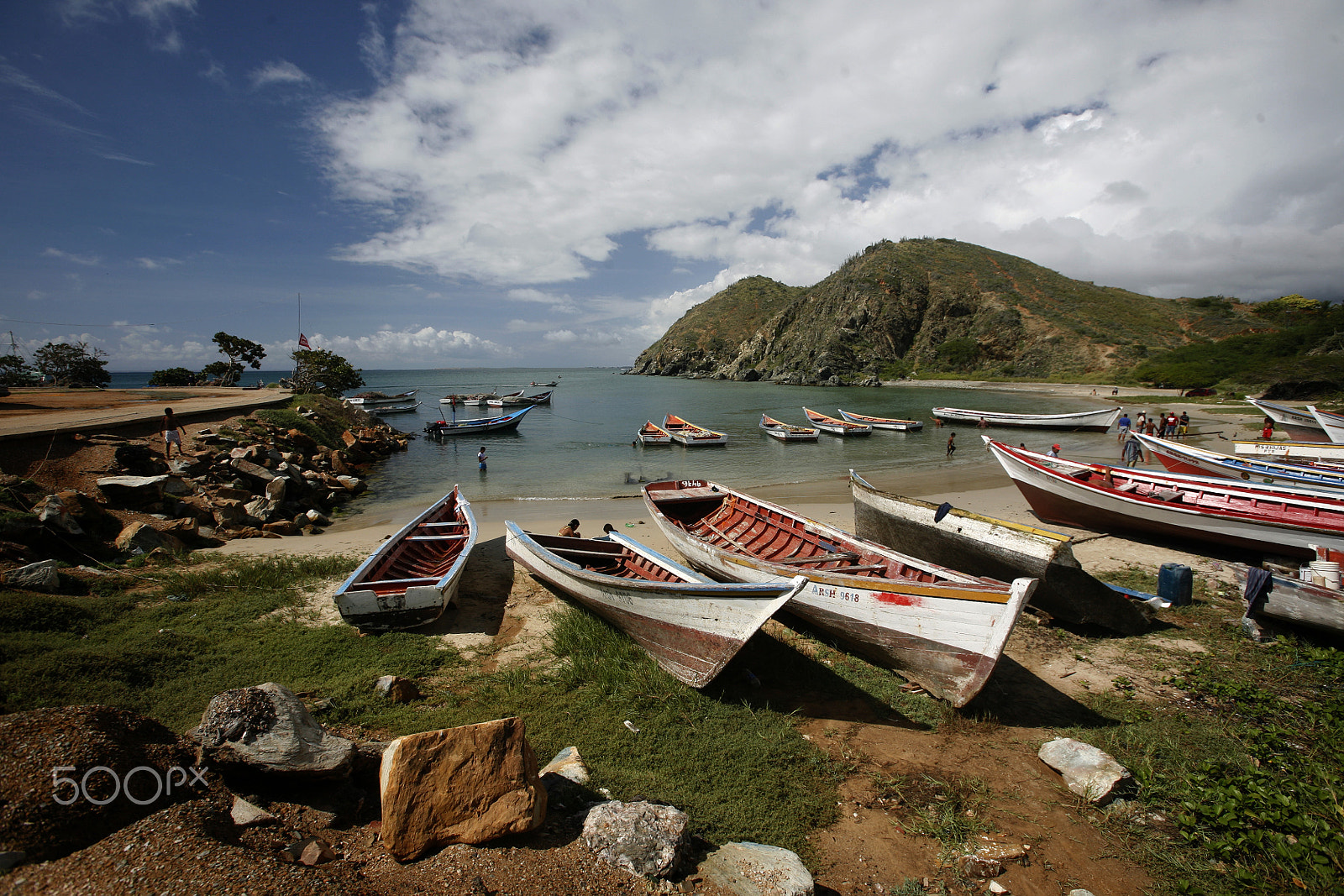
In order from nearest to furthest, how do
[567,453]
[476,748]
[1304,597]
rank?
[476,748]
[1304,597]
[567,453]

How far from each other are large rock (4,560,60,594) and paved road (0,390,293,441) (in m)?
9.74

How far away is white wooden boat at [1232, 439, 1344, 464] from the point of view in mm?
15875

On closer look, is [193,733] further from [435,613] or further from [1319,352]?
[1319,352]

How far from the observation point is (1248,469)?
44.2 ft

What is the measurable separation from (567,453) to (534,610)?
22.5m

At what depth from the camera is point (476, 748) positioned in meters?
3.68

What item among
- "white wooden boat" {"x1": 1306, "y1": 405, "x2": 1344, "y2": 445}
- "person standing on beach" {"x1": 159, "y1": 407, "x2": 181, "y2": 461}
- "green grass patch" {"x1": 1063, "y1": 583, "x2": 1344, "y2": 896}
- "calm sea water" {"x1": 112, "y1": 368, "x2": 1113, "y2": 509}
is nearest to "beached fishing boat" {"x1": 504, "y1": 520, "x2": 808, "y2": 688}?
"green grass patch" {"x1": 1063, "y1": 583, "x2": 1344, "y2": 896}

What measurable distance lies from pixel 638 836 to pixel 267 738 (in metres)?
2.75

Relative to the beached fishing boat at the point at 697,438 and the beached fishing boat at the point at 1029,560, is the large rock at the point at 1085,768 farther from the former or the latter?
the beached fishing boat at the point at 697,438

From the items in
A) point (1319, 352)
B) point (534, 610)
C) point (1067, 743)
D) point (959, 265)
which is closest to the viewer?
point (1067, 743)

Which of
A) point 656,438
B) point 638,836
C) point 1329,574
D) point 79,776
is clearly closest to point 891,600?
point 638,836

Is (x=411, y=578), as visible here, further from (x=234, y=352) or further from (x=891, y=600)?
(x=234, y=352)

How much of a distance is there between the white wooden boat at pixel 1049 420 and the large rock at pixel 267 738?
4123 centimetres

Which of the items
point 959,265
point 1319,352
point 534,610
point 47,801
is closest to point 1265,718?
point 534,610
